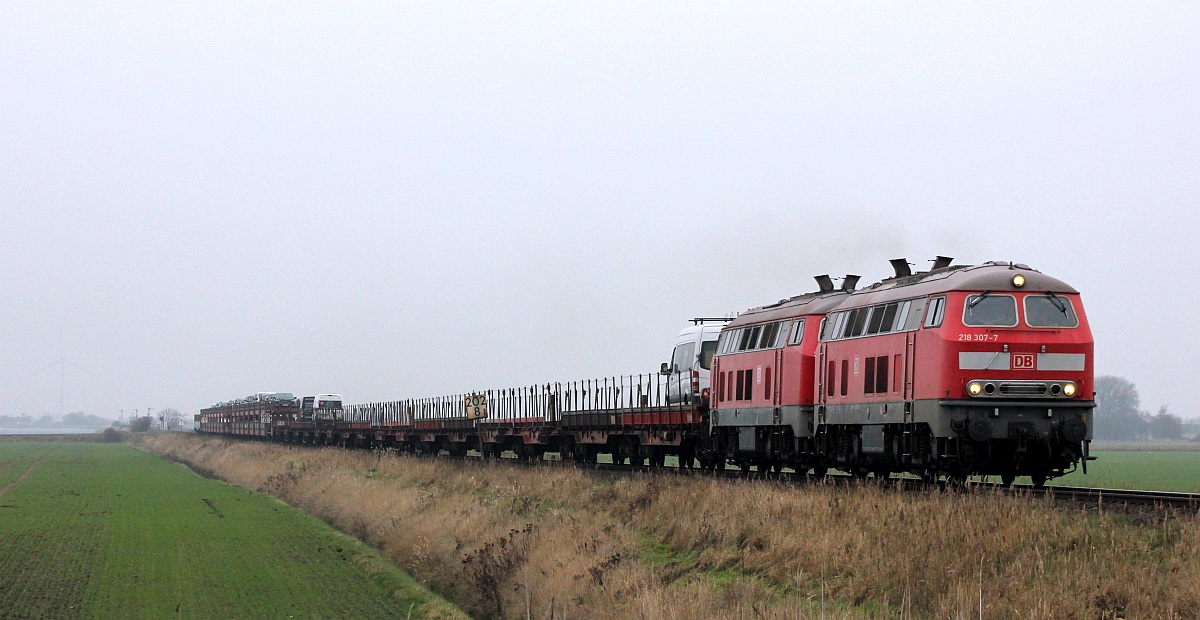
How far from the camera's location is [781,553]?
16750 millimetres

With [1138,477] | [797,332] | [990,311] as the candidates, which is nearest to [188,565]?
[797,332]

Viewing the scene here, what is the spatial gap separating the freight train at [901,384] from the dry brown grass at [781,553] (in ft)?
6.61

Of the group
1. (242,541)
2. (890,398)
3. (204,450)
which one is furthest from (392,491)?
(204,450)

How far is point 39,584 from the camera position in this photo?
23000mm

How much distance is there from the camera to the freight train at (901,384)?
64.6 ft

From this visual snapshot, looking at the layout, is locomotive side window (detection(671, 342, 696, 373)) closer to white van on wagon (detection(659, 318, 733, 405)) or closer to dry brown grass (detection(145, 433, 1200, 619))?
white van on wagon (detection(659, 318, 733, 405))

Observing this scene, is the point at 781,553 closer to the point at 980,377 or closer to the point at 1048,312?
the point at 980,377

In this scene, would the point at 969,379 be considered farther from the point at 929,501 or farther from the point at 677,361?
the point at 677,361

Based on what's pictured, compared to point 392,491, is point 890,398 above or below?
above

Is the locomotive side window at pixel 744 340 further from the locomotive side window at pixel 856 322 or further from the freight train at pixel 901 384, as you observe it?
the locomotive side window at pixel 856 322

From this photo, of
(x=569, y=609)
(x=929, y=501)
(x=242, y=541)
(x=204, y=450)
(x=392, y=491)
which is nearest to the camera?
(x=929, y=501)

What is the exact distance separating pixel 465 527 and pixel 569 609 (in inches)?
359

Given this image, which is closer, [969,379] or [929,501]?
[929,501]

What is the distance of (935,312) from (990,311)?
0.95 m
